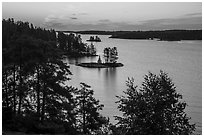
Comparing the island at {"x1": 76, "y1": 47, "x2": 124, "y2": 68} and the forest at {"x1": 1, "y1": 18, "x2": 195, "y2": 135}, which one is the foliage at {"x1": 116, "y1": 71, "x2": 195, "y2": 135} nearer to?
the forest at {"x1": 1, "y1": 18, "x2": 195, "y2": 135}

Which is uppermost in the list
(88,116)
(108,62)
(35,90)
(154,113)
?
(35,90)

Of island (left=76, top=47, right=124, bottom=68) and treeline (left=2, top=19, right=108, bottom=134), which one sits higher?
treeline (left=2, top=19, right=108, bottom=134)

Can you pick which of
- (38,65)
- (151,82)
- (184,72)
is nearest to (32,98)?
(38,65)

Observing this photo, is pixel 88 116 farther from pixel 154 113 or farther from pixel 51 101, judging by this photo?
pixel 154 113

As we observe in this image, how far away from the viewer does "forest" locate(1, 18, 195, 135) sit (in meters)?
4.84

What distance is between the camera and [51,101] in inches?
222

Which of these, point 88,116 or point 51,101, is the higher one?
point 51,101

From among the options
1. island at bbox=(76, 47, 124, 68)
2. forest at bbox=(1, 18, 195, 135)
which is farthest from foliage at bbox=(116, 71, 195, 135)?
island at bbox=(76, 47, 124, 68)

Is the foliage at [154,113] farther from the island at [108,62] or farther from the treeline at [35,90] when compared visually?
the island at [108,62]

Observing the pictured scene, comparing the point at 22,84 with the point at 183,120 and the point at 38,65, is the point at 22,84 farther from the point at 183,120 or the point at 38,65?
the point at 183,120

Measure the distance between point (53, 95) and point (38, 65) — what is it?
2.38ft

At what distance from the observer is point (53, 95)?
5.68m

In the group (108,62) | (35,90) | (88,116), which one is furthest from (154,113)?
(108,62)

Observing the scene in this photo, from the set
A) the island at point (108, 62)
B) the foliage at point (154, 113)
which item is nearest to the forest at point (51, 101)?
the foliage at point (154, 113)
